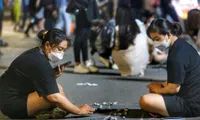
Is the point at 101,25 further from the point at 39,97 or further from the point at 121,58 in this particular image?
the point at 39,97

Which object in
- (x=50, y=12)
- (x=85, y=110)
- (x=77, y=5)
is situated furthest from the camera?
(x=50, y=12)

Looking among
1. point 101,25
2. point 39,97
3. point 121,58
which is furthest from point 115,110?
point 101,25

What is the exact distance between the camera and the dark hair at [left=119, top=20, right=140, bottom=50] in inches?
283

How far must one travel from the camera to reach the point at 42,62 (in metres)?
4.70

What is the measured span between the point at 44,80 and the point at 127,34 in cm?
279

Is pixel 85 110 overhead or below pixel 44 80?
below

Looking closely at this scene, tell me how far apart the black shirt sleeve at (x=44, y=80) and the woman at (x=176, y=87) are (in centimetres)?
96

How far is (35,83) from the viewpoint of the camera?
15.4ft

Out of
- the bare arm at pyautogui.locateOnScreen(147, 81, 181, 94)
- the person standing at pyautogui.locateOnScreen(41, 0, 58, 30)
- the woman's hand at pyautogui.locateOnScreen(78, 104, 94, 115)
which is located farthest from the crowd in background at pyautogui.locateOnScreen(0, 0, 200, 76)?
the woman's hand at pyautogui.locateOnScreen(78, 104, 94, 115)

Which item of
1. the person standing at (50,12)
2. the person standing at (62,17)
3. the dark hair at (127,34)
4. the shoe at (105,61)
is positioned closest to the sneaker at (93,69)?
the shoe at (105,61)

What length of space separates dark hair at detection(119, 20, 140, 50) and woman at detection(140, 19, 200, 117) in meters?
2.22

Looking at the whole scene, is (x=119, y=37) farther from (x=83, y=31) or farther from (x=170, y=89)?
(x=170, y=89)

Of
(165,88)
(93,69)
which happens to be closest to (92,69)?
(93,69)

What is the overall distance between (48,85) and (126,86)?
2.33 m
